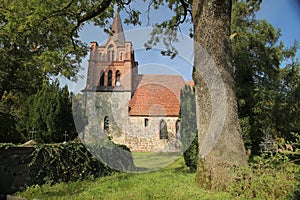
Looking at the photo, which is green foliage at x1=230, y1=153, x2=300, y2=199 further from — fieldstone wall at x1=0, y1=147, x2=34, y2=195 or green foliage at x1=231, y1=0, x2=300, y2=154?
green foliage at x1=231, y1=0, x2=300, y2=154

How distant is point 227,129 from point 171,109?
54.8 feet

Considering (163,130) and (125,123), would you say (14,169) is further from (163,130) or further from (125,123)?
(125,123)

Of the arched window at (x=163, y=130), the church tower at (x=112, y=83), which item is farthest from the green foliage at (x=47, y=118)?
the arched window at (x=163, y=130)

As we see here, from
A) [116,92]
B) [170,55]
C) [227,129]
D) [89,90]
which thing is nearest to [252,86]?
[170,55]

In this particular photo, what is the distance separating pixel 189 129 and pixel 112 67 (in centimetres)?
1607

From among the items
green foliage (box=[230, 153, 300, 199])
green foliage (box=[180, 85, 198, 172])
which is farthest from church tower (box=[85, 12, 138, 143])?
green foliage (box=[230, 153, 300, 199])

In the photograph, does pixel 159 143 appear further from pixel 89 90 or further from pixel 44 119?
pixel 44 119

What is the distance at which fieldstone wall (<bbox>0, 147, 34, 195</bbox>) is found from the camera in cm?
430

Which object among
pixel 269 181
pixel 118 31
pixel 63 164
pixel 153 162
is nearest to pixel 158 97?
pixel 118 31

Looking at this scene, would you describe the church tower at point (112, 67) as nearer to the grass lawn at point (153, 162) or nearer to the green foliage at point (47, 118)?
the grass lawn at point (153, 162)

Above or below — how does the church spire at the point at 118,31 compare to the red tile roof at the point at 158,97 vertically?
above

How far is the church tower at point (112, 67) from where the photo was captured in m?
22.4

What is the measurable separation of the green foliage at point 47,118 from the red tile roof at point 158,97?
9743 mm

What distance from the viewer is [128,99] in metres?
21.5
